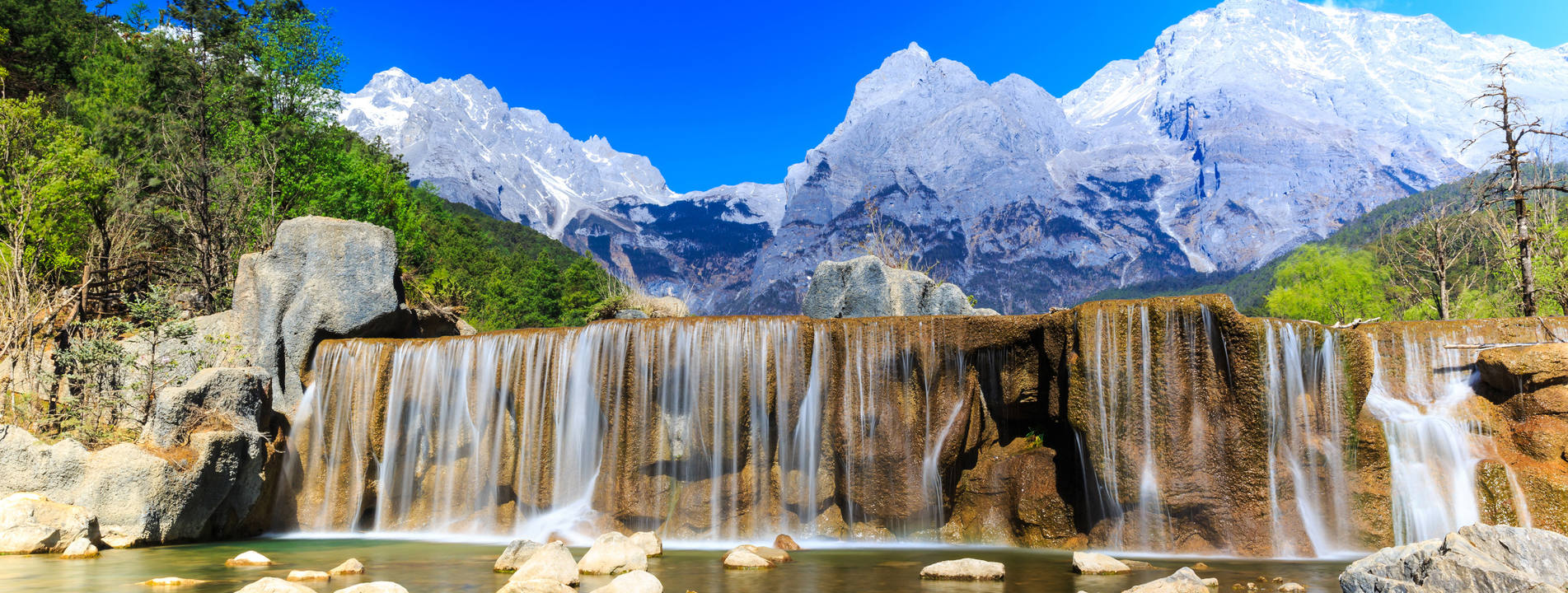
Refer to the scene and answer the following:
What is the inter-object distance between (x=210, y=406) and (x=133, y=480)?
1.72 meters

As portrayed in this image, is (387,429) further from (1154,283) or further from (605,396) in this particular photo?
(1154,283)

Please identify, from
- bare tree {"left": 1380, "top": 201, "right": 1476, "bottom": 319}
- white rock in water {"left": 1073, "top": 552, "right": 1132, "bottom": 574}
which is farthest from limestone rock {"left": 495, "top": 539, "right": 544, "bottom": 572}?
bare tree {"left": 1380, "top": 201, "right": 1476, "bottom": 319}

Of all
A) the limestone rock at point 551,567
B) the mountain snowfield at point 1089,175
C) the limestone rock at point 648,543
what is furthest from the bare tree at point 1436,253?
the mountain snowfield at point 1089,175

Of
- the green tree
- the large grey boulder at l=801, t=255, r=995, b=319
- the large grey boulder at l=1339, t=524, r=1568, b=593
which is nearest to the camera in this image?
the large grey boulder at l=1339, t=524, r=1568, b=593

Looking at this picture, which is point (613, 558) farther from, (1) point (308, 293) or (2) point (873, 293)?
(2) point (873, 293)

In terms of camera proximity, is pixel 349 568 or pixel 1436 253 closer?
pixel 349 568

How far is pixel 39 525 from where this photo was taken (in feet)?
37.2

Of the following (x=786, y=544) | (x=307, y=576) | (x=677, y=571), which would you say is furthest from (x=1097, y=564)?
(x=307, y=576)

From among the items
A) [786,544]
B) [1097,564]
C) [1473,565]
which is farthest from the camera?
[786,544]

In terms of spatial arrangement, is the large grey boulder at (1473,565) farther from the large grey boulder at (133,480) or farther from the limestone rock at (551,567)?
the large grey boulder at (133,480)

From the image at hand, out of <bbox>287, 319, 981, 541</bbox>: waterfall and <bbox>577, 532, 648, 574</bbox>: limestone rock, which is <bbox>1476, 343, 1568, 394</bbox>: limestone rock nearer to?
<bbox>287, 319, 981, 541</bbox>: waterfall

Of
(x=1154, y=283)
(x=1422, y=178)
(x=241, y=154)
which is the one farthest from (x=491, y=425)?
(x=1422, y=178)

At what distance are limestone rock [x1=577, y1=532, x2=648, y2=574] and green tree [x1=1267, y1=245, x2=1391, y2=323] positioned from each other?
5295cm

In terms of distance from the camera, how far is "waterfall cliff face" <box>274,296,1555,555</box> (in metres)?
12.1
